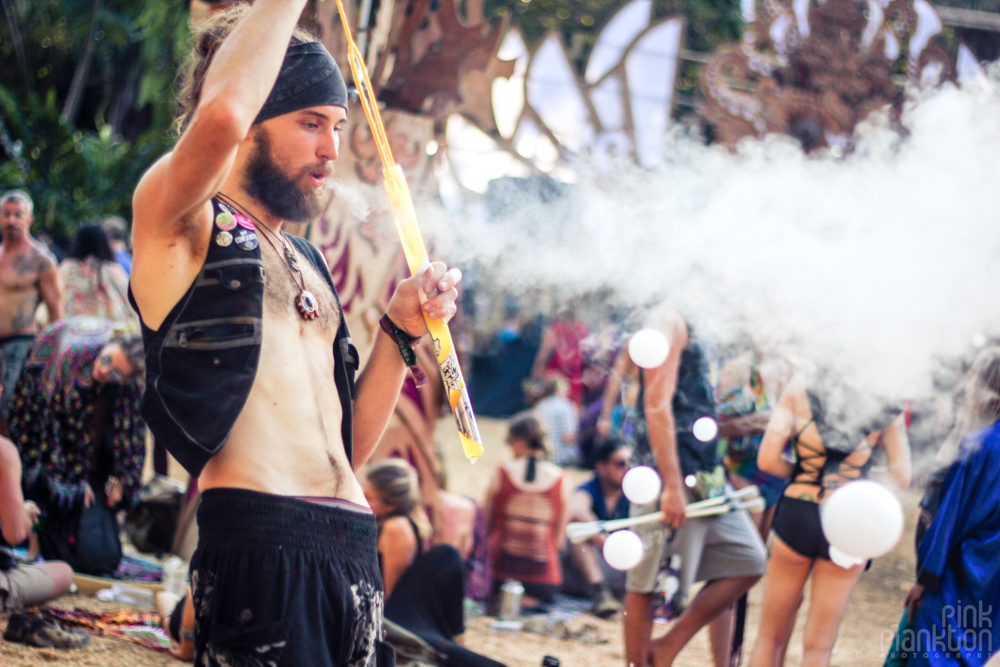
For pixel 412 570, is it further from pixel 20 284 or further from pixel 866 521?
pixel 20 284

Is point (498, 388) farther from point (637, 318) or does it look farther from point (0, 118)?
point (637, 318)

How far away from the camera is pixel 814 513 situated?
3381 millimetres

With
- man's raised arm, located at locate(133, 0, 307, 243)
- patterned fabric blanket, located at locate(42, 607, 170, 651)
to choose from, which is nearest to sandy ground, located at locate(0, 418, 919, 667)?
patterned fabric blanket, located at locate(42, 607, 170, 651)

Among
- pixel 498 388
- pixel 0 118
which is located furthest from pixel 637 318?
pixel 0 118

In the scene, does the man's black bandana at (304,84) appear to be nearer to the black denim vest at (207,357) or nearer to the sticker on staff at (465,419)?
the black denim vest at (207,357)

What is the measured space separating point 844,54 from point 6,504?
11.6 m

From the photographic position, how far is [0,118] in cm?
1298

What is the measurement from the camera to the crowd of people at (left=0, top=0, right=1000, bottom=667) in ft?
5.10

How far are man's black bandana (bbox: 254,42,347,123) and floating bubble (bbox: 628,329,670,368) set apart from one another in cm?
196

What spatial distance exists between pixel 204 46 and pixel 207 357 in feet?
2.25

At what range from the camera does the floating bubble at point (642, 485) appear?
3502 millimetres

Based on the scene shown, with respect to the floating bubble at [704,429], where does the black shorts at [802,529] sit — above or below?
below

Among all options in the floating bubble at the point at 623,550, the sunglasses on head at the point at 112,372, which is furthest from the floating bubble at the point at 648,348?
the sunglasses on head at the point at 112,372

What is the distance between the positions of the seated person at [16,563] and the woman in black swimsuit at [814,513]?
9.90 ft
